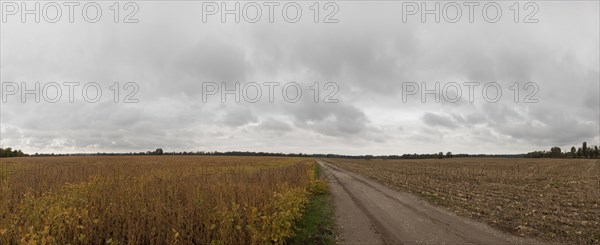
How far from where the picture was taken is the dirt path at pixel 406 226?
9.71m

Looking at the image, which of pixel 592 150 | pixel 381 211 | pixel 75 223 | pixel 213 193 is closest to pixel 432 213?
pixel 381 211

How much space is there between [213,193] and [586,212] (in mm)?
15930

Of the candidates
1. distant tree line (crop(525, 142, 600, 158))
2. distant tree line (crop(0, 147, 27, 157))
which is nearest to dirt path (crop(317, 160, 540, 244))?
distant tree line (crop(0, 147, 27, 157))

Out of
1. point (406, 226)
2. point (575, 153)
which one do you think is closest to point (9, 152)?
point (406, 226)

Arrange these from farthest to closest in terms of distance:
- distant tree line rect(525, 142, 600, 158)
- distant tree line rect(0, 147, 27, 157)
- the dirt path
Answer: distant tree line rect(525, 142, 600, 158), distant tree line rect(0, 147, 27, 157), the dirt path

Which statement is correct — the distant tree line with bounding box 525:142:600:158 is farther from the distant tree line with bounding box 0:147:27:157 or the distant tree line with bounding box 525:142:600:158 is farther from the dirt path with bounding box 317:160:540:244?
the distant tree line with bounding box 0:147:27:157

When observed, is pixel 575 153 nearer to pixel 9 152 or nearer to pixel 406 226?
pixel 406 226

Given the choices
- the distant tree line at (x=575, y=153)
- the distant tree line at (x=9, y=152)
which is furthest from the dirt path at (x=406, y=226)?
the distant tree line at (x=575, y=153)

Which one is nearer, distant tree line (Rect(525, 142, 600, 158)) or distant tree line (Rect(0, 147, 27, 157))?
distant tree line (Rect(0, 147, 27, 157))

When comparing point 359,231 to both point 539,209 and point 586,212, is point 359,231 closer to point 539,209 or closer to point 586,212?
point 539,209

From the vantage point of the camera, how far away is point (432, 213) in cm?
1369

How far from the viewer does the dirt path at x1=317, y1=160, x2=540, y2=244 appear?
9711 millimetres

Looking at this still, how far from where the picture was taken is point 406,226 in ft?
37.3

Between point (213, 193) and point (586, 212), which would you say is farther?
point (586, 212)
